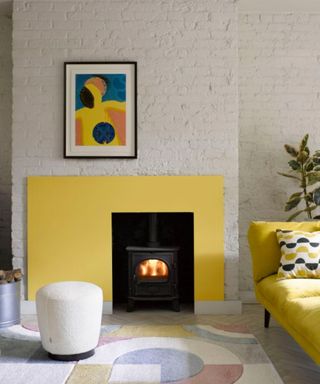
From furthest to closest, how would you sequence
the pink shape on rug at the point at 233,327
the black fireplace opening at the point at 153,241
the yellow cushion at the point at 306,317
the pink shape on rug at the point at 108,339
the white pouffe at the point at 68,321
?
the black fireplace opening at the point at 153,241 < the pink shape on rug at the point at 233,327 < the pink shape on rug at the point at 108,339 < the white pouffe at the point at 68,321 < the yellow cushion at the point at 306,317

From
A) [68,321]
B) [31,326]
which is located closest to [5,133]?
[31,326]

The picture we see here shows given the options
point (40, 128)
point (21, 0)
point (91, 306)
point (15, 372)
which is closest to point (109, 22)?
point (21, 0)

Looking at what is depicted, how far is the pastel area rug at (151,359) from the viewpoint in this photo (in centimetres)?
274

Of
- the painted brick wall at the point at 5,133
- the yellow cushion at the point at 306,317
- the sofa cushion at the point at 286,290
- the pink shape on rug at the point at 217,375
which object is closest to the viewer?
the yellow cushion at the point at 306,317

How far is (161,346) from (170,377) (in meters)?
0.55

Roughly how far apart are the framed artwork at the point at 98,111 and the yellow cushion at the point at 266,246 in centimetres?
124

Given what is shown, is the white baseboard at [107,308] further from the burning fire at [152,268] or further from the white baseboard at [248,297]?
the white baseboard at [248,297]

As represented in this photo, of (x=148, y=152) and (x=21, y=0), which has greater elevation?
(x=21, y=0)

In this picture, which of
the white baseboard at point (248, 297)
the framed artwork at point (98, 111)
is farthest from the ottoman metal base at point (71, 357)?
the white baseboard at point (248, 297)

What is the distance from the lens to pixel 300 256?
3.51m

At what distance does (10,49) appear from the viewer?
4695mm

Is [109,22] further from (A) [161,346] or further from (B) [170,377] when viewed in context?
(B) [170,377]

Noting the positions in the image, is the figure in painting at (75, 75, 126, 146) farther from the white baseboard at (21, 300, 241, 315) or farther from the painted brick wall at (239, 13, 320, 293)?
the white baseboard at (21, 300, 241, 315)

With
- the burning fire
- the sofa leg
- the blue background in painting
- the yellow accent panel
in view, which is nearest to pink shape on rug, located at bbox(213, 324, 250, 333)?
the sofa leg
